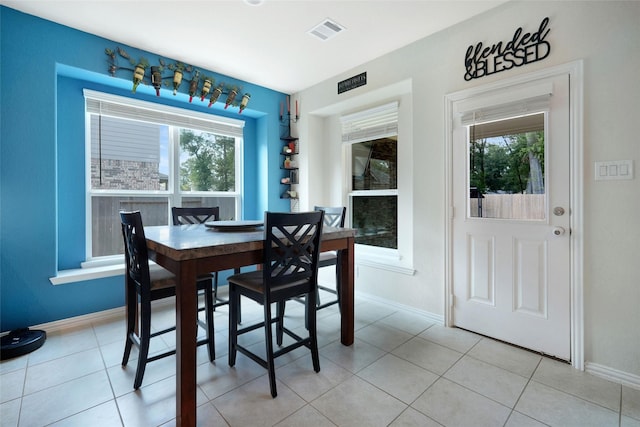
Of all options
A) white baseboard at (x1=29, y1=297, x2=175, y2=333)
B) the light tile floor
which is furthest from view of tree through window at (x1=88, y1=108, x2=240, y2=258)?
the light tile floor

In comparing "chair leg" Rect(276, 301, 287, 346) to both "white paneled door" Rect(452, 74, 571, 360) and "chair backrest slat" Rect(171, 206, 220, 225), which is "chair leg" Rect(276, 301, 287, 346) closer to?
"chair backrest slat" Rect(171, 206, 220, 225)

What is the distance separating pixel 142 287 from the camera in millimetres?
1692

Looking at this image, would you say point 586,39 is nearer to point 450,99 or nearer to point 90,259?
point 450,99

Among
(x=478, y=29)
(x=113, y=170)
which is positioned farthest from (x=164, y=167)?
(x=478, y=29)

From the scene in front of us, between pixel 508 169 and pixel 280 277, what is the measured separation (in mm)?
1948

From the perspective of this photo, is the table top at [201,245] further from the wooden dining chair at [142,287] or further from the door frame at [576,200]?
the door frame at [576,200]

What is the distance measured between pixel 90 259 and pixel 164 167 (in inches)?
48.1

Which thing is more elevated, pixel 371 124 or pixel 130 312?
pixel 371 124

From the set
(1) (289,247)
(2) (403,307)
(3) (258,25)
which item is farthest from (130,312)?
(3) (258,25)

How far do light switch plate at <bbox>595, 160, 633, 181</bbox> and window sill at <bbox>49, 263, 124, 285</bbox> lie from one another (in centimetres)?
396

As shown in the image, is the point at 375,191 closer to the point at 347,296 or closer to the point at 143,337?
the point at 347,296

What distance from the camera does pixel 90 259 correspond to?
2.95m

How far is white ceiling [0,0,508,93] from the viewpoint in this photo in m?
2.26

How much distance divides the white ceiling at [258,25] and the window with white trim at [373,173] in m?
0.67
